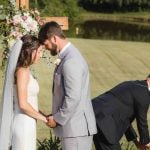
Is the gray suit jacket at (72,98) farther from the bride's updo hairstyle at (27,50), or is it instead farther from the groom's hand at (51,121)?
the bride's updo hairstyle at (27,50)

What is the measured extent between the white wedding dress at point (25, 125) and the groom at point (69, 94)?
29cm

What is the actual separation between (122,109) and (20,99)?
1.05 metres

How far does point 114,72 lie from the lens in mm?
19516

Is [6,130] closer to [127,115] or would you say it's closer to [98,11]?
[127,115]

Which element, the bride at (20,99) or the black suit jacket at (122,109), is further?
the black suit jacket at (122,109)

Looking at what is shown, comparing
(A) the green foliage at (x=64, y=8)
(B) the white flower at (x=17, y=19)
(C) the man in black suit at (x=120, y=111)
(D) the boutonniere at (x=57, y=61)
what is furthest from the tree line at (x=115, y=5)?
(D) the boutonniere at (x=57, y=61)

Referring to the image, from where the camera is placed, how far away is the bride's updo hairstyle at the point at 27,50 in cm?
483

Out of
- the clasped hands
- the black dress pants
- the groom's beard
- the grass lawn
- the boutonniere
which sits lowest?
the grass lawn

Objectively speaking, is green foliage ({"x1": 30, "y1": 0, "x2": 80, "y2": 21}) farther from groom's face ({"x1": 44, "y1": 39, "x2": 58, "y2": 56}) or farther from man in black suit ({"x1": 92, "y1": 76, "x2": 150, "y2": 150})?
groom's face ({"x1": 44, "y1": 39, "x2": 58, "y2": 56})

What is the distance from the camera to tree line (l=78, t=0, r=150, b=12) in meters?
96.1

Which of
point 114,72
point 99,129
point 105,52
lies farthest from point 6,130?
point 105,52

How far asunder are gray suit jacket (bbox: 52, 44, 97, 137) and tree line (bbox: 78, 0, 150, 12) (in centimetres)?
9131

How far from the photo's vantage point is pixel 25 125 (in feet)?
17.0

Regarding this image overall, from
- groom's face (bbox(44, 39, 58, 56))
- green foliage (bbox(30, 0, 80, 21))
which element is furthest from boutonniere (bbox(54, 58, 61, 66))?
green foliage (bbox(30, 0, 80, 21))
